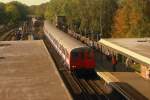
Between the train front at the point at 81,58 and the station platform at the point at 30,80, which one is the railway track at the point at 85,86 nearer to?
the train front at the point at 81,58

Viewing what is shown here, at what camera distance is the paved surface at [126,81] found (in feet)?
85.7

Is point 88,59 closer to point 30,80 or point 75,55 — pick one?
point 75,55

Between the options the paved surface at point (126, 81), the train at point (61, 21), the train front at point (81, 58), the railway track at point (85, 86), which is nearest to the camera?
the paved surface at point (126, 81)

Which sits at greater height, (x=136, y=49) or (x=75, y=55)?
(x=136, y=49)

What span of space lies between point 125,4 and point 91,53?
21.8 meters

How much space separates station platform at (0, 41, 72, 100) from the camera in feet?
63.2

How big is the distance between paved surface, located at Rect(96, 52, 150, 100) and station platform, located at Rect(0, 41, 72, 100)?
4.40 m

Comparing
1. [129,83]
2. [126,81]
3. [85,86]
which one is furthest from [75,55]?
[129,83]

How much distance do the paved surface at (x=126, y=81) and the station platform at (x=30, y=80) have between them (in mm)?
4404

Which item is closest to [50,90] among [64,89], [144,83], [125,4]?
[64,89]

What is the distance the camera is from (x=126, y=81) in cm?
3053

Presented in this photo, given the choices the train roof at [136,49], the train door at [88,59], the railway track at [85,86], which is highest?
the train roof at [136,49]

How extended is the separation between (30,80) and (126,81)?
9.48 metres

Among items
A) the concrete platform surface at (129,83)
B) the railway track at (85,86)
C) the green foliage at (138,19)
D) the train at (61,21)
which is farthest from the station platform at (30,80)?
the train at (61,21)
